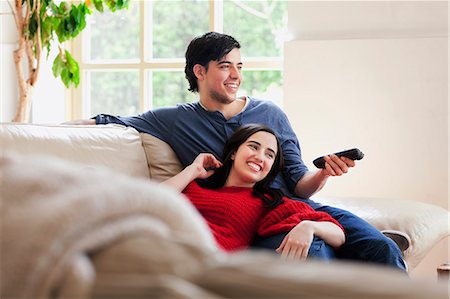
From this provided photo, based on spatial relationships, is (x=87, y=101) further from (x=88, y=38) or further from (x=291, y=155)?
(x=291, y=155)

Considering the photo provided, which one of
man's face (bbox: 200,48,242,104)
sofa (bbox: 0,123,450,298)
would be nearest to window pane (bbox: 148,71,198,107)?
man's face (bbox: 200,48,242,104)

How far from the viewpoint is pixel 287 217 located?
2.67 m

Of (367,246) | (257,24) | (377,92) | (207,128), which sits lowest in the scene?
(367,246)

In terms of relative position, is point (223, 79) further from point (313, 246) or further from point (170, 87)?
point (170, 87)

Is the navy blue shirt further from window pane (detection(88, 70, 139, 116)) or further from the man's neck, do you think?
window pane (detection(88, 70, 139, 116))

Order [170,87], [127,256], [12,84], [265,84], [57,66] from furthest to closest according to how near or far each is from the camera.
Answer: [170,87] < [12,84] < [265,84] < [57,66] < [127,256]

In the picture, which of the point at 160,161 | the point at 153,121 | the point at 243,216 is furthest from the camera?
the point at 153,121

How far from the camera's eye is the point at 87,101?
5281 mm

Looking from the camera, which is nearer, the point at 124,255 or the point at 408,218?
the point at 124,255

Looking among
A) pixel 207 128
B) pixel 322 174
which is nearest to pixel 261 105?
pixel 207 128

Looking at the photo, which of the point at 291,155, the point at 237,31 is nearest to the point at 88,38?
the point at 237,31

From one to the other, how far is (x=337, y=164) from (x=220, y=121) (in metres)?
0.50

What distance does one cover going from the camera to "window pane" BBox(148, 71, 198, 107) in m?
5.04

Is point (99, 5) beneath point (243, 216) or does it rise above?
above
